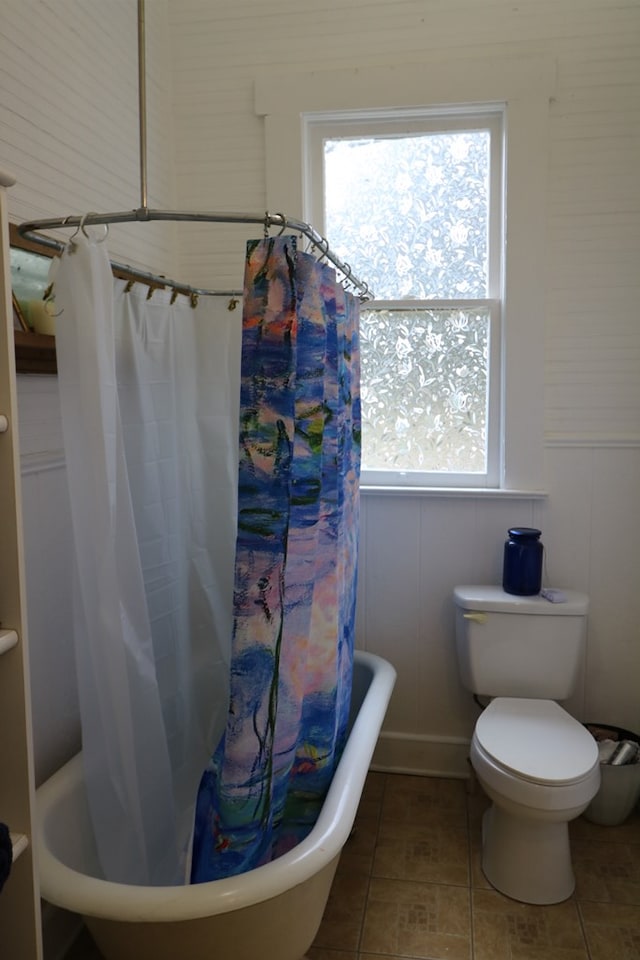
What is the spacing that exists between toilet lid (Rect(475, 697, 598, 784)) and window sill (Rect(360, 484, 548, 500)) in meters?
0.68

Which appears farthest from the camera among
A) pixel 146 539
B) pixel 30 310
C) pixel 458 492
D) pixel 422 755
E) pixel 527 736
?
pixel 422 755

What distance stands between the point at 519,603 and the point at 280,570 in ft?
3.74

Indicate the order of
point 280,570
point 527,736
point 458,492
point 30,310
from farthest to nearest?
point 458,492 → point 527,736 → point 30,310 → point 280,570

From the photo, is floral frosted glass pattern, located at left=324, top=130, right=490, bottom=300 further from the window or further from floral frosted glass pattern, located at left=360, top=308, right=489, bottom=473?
floral frosted glass pattern, located at left=360, top=308, right=489, bottom=473

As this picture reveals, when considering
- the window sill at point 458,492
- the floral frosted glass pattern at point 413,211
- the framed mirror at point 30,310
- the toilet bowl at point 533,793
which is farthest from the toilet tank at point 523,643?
the framed mirror at point 30,310

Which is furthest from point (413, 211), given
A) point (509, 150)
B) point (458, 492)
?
point (458, 492)

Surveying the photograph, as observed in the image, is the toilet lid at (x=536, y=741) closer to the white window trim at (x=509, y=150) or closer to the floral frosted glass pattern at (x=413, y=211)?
the white window trim at (x=509, y=150)

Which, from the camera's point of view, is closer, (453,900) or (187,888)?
(187,888)

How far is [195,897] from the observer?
121cm

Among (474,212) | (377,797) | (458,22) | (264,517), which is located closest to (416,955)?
(377,797)

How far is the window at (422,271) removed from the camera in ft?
8.06

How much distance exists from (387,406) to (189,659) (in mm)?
1156

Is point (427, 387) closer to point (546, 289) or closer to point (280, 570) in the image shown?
point (546, 289)

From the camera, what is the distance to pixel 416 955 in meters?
1.78
